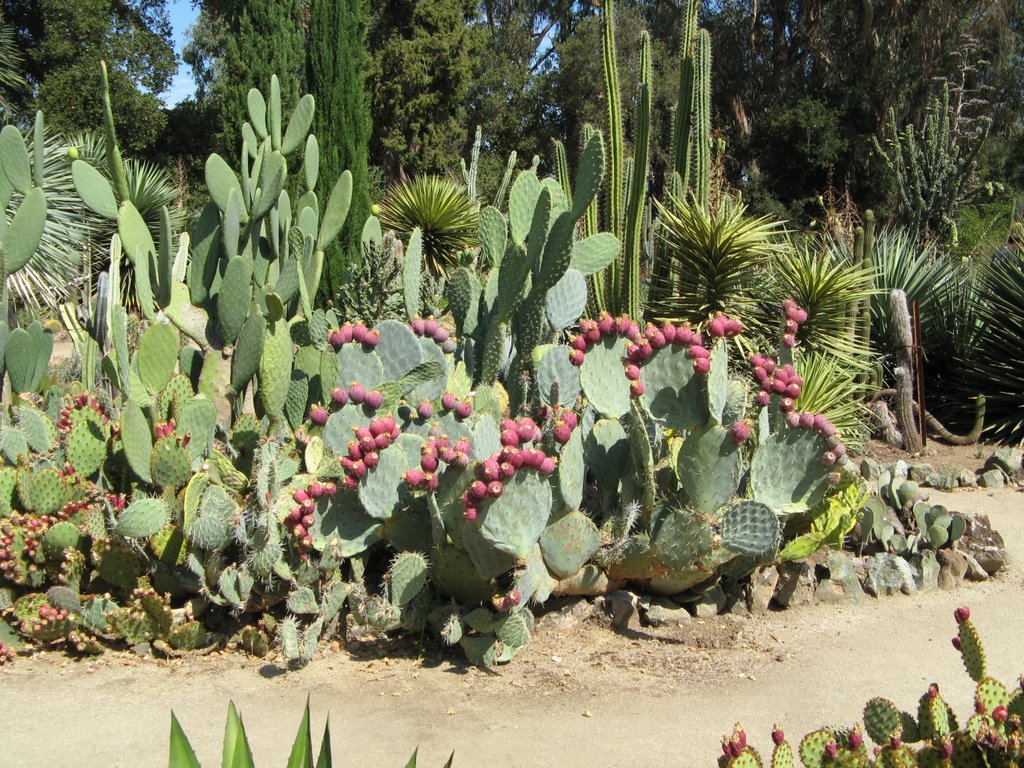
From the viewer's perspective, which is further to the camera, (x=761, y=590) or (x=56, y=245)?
(x=56, y=245)

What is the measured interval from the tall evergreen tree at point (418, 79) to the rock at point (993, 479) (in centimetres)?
2092

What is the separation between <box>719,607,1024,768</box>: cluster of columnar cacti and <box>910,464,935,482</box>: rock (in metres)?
4.97

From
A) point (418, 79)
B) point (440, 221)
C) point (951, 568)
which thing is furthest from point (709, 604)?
point (418, 79)

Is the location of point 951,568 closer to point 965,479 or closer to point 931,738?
point 965,479

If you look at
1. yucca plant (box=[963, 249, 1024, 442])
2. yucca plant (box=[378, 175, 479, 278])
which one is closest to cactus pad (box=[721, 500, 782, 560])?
yucca plant (box=[963, 249, 1024, 442])

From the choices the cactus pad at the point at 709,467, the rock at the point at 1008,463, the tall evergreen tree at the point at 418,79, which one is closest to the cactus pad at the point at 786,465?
the cactus pad at the point at 709,467

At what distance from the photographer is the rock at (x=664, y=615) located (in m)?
4.60

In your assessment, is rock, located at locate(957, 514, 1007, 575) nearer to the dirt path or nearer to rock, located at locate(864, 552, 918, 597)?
rock, located at locate(864, 552, 918, 597)

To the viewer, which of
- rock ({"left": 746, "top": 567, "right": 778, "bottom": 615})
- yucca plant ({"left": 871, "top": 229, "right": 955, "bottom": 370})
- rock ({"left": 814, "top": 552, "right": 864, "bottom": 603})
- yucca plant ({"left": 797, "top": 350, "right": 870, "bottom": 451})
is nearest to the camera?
rock ({"left": 746, "top": 567, "right": 778, "bottom": 615})

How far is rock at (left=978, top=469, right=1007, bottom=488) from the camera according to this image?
715 cm

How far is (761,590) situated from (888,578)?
73 centimetres

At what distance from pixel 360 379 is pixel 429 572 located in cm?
98

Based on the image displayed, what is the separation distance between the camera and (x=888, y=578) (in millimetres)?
5105

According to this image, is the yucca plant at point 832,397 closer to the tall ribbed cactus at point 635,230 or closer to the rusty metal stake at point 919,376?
the rusty metal stake at point 919,376
